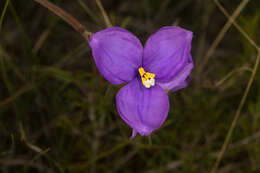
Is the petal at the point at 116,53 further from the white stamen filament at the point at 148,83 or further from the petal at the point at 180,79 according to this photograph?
the petal at the point at 180,79

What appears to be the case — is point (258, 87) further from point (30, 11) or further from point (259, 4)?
point (30, 11)

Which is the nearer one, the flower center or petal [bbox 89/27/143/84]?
petal [bbox 89/27/143/84]

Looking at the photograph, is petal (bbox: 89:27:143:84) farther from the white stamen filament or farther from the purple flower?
the white stamen filament

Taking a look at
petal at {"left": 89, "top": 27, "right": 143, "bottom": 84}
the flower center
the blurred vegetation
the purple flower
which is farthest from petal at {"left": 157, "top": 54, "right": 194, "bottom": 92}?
Answer: the blurred vegetation

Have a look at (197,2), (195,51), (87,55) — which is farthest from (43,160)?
(197,2)

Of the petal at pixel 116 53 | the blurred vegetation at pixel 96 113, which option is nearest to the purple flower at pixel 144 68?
the petal at pixel 116 53

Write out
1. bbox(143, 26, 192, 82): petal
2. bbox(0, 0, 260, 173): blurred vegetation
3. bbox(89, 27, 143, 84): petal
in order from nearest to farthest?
bbox(89, 27, 143, 84): petal → bbox(143, 26, 192, 82): petal → bbox(0, 0, 260, 173): blurred vegetation
